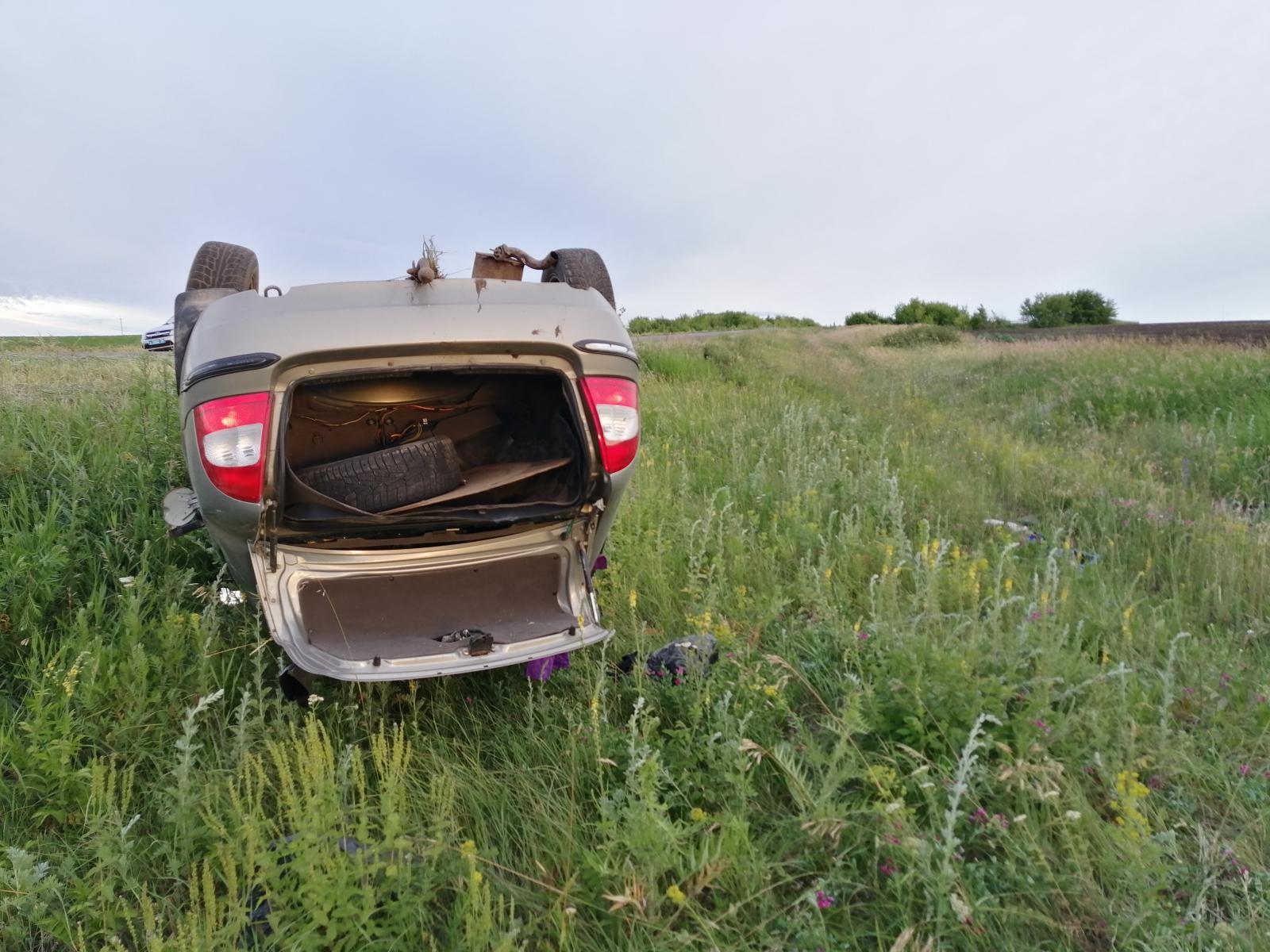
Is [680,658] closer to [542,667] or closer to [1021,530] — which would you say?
[542,667]

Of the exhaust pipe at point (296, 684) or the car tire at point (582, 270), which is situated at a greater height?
the car tire at point (582, 270)

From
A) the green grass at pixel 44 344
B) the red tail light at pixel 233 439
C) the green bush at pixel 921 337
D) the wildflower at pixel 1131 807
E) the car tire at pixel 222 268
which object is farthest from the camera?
the green bush at pixel 921 337

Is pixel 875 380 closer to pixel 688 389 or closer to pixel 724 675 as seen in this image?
pixel 688 389

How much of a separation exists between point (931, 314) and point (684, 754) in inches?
1549

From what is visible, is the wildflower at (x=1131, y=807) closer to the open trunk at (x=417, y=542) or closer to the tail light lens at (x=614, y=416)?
the open trunk at (x=417, y=542)

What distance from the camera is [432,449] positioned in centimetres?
272

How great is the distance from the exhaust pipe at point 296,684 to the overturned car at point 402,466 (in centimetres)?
12

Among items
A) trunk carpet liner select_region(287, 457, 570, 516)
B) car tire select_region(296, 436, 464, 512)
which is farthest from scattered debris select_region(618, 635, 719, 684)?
car tire select_region(296, 436, 464, 512)

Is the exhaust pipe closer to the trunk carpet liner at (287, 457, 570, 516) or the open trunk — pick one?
the open trunk

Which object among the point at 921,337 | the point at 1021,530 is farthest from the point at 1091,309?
the point at 1021,530

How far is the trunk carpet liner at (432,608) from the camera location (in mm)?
2486

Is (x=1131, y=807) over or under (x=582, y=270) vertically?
under

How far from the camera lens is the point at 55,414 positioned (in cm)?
488

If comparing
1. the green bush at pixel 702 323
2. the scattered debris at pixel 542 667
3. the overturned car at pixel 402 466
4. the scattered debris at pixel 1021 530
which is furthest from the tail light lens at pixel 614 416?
the green bush at pixel 702 323
